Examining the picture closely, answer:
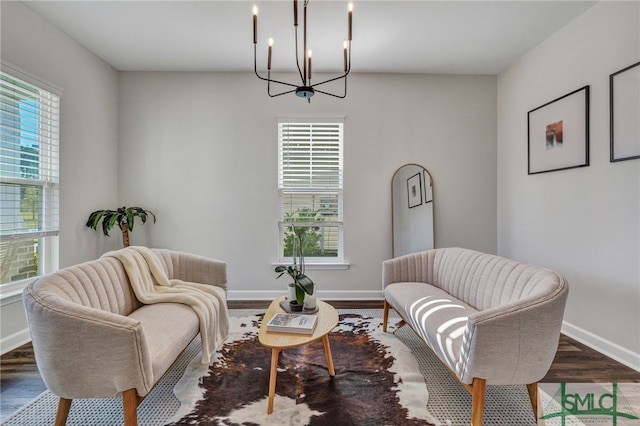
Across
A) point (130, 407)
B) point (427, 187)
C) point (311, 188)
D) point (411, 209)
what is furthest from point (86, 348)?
point (427, 187)

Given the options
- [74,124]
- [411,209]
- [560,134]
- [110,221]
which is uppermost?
[74,124]

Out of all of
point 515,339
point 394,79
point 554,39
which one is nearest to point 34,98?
point 394,79

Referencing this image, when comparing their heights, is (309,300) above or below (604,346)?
above

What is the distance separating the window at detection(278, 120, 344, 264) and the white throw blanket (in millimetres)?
1365

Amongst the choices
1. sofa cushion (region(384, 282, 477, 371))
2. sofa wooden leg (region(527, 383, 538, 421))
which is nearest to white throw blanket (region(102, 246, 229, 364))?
sofa cushion (region(384, 282, 477, 371))

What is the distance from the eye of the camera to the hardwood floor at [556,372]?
181cm

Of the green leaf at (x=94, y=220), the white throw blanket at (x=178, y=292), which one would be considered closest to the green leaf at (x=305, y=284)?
the white throw blanket at (x=178, y=292)

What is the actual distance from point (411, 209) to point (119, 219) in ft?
10.9

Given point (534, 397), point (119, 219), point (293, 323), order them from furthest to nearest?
point (119, 219)
point (293, 323)
point (534, 397)

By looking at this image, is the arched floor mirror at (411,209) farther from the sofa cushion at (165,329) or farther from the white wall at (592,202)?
the sofa cushion at (165,329)

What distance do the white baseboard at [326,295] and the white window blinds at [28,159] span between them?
1.91 metres

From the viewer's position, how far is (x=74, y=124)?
2959mm

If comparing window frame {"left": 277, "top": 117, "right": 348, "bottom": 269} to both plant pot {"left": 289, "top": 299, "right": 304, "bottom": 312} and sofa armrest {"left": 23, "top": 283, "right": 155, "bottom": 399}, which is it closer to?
plant pot {"left": 289, "top": 299, "right": 304, "bottom": 312}

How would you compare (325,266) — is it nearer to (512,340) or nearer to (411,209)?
(411,209)
